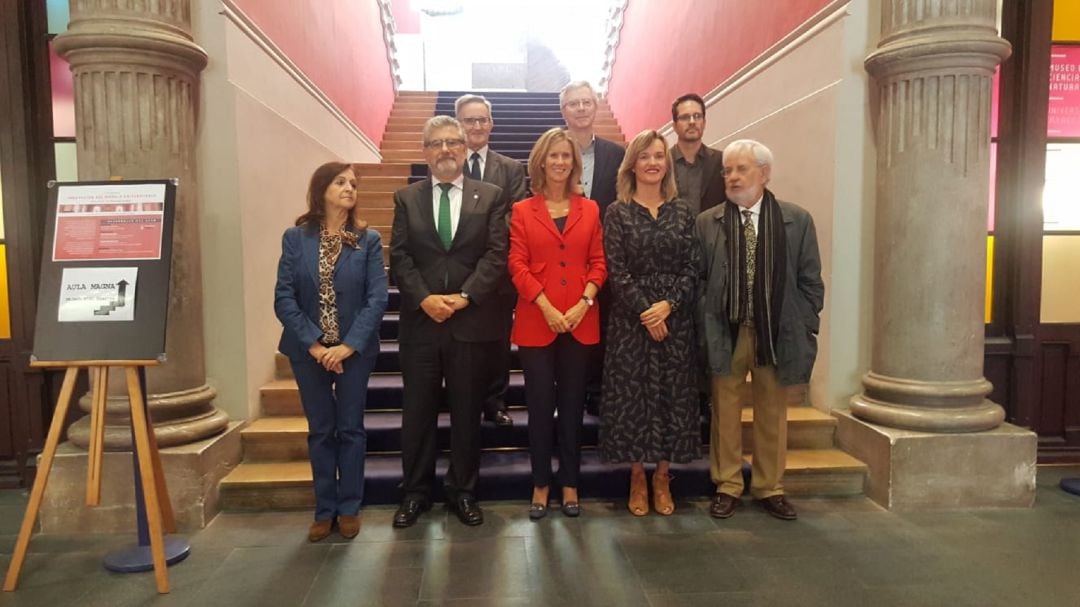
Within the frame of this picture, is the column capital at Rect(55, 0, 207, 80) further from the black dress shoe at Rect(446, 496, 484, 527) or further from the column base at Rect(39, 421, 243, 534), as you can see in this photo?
the black dress shoe at Rect(446, 496, 484, 527)

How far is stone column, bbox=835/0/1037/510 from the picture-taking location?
3334 millimetres

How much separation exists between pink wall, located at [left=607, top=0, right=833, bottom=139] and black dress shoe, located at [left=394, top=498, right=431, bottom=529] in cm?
349

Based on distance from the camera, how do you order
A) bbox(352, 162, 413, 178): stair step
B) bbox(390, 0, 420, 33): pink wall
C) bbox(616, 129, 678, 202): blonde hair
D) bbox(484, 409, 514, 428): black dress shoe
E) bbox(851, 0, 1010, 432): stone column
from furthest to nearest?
→ bbox(390, 0, 420, 33): pink wall
bbox(352, 162, 413, 178): stair step
bbox(484, 409, 514, 428): black dress shoe
bbox(851, 0, 1010, 432): stone column
bbox(616, 129, 678, 202): blonde hair

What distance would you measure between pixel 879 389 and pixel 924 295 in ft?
1.72

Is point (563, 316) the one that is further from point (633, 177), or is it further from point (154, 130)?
point (154, 130)

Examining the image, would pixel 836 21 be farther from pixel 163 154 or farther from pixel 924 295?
pixel 163 154

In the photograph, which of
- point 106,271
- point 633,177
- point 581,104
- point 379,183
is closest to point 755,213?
point 633,177

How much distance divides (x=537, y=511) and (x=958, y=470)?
206cm

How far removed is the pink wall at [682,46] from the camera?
15.8ft

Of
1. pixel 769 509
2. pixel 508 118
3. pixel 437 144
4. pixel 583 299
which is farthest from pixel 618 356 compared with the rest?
pixel 508 118

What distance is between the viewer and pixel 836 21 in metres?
3.71

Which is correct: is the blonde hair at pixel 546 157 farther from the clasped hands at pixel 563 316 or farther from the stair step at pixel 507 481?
the stair step at pixel 507 481

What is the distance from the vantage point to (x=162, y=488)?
2.95 metres

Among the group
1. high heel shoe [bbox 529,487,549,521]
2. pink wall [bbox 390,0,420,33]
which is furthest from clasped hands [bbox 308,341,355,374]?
pink wall [bbox 390,0,420,33]
